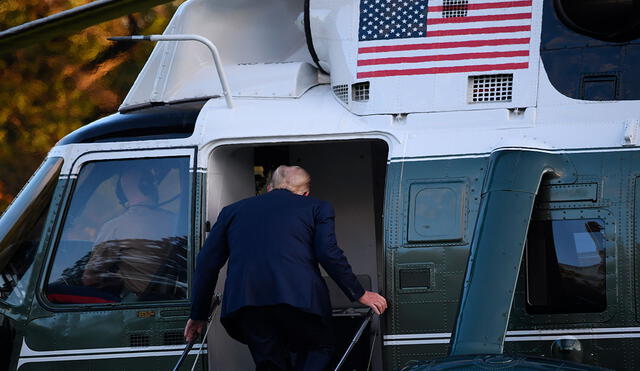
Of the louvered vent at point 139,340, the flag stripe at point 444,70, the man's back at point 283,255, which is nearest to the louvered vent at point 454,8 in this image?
the flag stripe at point 444,70

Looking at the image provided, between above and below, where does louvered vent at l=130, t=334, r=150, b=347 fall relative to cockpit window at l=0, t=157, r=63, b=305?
below

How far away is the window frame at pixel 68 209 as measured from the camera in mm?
6480

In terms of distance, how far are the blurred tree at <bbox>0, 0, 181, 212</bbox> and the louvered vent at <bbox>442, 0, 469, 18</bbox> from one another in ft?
21.5

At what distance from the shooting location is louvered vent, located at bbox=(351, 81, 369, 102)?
21.5ft

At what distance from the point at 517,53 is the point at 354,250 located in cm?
210

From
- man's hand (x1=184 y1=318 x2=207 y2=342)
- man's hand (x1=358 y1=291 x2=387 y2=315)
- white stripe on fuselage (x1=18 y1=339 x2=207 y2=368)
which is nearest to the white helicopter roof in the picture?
man's hand (x1=358 y1=291 x2=387 y2=315)

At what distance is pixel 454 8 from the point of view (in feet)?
21.0

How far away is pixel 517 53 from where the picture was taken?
623cm

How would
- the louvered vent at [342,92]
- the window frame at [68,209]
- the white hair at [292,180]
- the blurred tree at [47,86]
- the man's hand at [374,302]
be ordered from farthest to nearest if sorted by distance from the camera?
the blurred tree at [47,86] < the louvered vent at [342,92] < the window frame at [68,209] < the white hair at [292,180] < the man's hand at [374,302]

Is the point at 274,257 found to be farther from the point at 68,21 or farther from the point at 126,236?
the point at 68,21

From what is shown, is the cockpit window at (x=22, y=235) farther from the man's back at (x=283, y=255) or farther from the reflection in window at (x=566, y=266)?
the reflection in window at (x=566, y=266)

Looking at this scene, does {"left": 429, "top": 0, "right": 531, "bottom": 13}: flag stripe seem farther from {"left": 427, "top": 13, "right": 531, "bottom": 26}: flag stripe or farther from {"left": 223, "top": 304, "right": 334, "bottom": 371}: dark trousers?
{"left": 223, "top": 304, "right": 334, "bottom": 371}: dark trousers

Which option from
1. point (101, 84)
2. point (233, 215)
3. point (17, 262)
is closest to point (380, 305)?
point (233, 215)

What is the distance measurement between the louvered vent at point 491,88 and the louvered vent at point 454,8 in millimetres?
389
